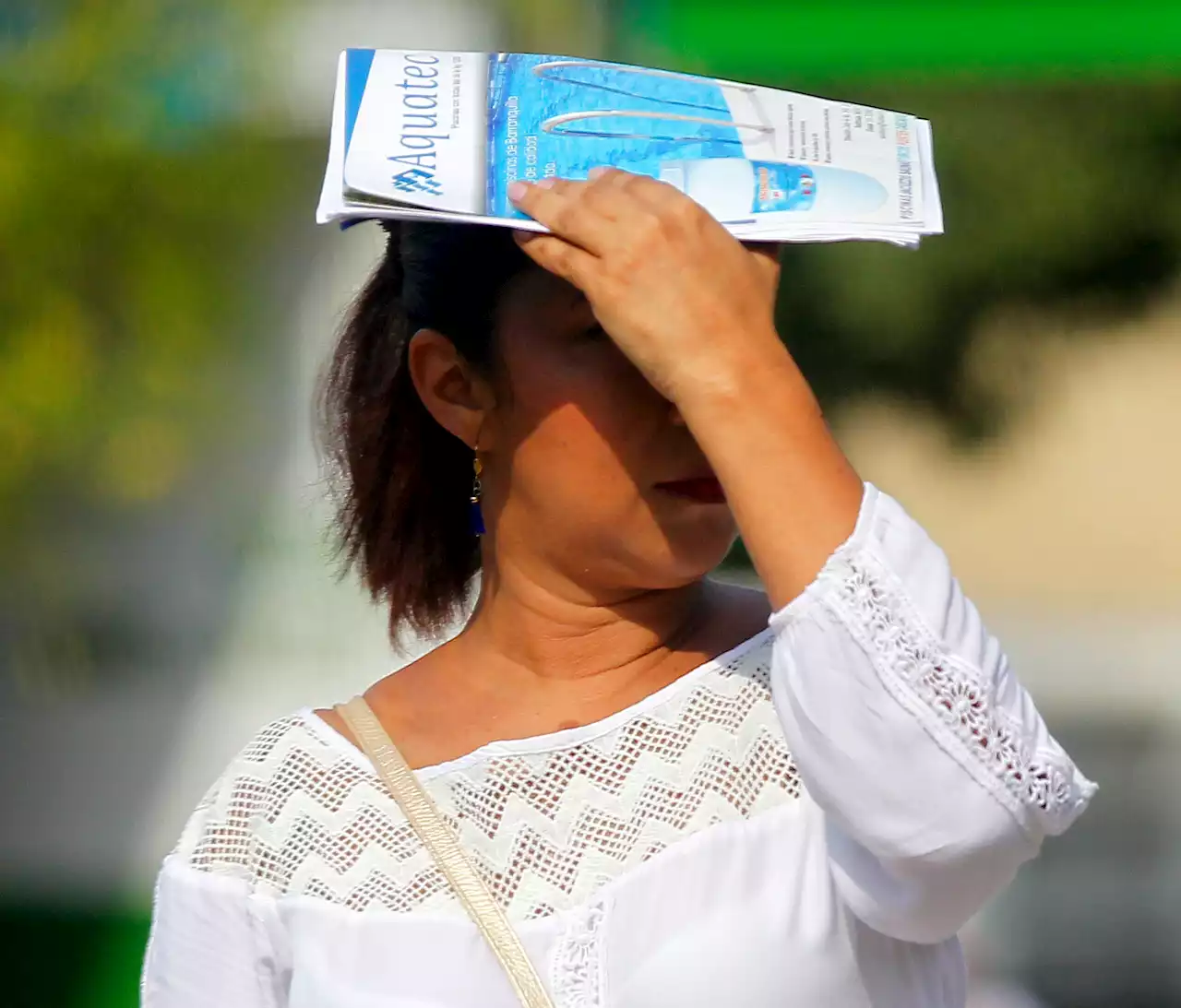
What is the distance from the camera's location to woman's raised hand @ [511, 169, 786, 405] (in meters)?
1.06

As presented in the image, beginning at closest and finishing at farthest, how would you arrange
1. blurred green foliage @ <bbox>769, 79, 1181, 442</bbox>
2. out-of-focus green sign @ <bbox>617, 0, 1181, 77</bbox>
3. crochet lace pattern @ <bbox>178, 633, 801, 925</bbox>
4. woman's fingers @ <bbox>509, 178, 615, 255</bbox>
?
woman's fingers @ <bbox>509, 178, 615, 255</bbox> < crochet lace pattern @ <bbox>178, 633, 801, 925</bbox> < out-of-focus green sign @ <bbox>617, 0, 1181, 77</bbox> < blurred green foliage @ <bbox>769, 79, 1181, 442</bbox>

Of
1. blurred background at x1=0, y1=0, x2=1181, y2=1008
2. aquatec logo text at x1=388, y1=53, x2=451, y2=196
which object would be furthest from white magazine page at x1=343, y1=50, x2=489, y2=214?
blurred background at x1=0, y1=0, x2=1181, y2=1008

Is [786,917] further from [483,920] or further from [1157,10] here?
[1157,10]

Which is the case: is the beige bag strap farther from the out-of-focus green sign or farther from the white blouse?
the out-of-focus green sign

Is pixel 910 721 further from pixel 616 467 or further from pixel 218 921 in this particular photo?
pixel 218 921

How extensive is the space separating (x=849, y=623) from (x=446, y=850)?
44cm

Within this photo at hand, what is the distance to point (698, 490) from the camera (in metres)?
1.32

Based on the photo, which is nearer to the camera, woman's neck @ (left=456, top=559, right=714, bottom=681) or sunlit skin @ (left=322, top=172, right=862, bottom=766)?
sunlit skin @ (left=322, top=172, right=862, bottom=766)

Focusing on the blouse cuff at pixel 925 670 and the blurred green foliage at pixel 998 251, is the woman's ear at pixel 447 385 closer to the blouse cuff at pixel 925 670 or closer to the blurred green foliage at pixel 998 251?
the blouse cuff at pixel 925 670

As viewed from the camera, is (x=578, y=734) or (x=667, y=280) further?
(x=578, y=734)

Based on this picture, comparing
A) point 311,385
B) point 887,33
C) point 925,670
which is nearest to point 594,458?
point 925,670

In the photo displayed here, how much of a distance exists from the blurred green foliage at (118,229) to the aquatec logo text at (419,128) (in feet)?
7.24

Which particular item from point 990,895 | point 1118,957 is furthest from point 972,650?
point 1118,957

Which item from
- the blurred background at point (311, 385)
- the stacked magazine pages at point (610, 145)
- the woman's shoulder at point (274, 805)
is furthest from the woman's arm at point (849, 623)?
the blurred background at point (311, 385)
